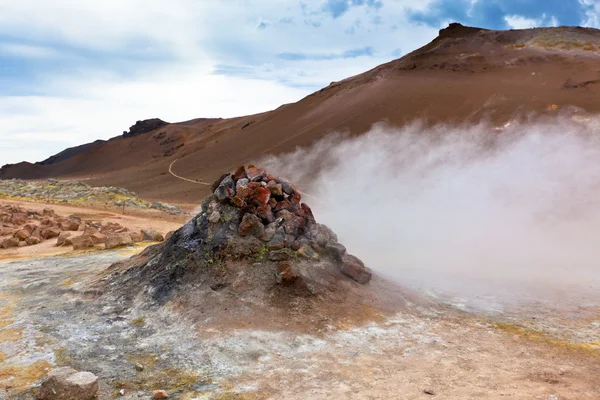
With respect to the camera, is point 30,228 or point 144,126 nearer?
point 30,228

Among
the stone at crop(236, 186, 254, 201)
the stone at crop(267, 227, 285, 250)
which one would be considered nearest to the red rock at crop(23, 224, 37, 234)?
the stone at crop(236, 186, 254, 201)

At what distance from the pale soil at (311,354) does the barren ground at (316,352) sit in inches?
0.4

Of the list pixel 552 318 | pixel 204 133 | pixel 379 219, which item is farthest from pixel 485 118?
pixel 204 133

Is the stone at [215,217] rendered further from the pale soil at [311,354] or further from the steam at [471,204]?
the steam at [471,204]

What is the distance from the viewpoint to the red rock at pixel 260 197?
6750mm

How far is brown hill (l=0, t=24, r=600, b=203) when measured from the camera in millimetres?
31562

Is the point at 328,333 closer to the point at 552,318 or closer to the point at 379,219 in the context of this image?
the point at 552,318

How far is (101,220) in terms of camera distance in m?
16.3

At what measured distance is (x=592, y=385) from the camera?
162 inches

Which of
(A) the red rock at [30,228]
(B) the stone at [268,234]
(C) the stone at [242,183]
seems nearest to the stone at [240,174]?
(C) the stone at [242,183]

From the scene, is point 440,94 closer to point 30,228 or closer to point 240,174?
point 30,228

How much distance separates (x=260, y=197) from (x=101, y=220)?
37.0 feet

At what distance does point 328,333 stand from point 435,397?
5.25ft

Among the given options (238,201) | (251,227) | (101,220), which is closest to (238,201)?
(238,201)
